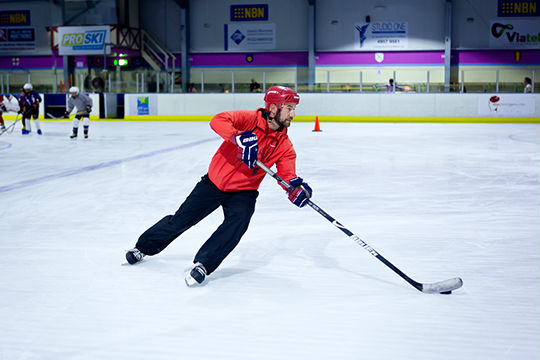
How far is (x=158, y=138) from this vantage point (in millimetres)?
12070

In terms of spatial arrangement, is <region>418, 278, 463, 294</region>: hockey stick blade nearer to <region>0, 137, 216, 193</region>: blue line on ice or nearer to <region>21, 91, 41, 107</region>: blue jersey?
<region>0, 137, 216, 193</region>: blue line on ice

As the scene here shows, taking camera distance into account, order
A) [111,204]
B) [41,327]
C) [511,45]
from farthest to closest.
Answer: [511,45] < [111,204] < [41,327]

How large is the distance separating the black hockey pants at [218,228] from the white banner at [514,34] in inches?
925

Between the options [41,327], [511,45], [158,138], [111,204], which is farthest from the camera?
[511,45]

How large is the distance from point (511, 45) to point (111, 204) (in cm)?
2240

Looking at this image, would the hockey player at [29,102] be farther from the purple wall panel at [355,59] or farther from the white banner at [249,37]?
the white banner at [249,37]

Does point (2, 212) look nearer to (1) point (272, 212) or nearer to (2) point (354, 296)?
(1) point (272, 212)

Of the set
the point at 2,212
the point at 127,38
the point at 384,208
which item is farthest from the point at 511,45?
the point at 2,212

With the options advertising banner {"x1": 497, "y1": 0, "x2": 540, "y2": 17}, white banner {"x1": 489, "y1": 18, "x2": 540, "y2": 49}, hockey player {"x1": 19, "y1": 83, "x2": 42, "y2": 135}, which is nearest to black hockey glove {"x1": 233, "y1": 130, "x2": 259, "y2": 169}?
hockey player {"x1": 19, "y1": 83, "x2": 42, "y2": 135}

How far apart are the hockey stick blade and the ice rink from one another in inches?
1.8

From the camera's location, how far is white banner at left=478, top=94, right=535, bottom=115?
17.1m

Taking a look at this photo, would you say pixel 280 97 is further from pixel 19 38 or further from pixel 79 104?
pixel 19 38

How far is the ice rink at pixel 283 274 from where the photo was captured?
7.13 ft

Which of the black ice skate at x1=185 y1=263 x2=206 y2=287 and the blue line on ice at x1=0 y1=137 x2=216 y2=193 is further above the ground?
the blue line on ice at x1=0 y1=137 x2=216 y2=193
